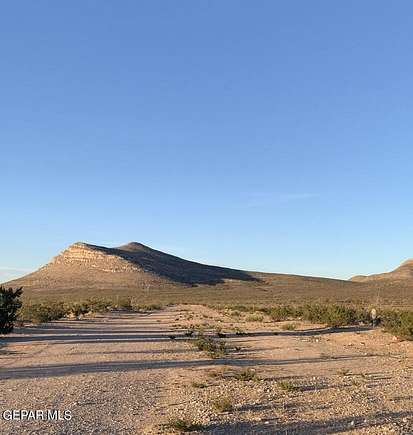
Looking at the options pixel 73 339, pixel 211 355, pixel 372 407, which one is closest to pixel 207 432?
pixel 372 407

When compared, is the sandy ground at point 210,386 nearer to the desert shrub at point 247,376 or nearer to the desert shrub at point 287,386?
the desert shrub at point 287,386

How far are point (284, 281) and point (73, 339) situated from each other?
149 meters

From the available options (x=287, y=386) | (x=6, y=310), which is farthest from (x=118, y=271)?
(x=287, y=386)

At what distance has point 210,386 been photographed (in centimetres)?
1429

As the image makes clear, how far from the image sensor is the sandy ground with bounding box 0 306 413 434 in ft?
33.2

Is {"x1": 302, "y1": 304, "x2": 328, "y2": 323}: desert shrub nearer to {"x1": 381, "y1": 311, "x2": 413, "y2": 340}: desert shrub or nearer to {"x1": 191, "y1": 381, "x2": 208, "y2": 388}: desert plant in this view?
{"x1": 381, "y1": 311, "x2": 413, "y2": 340}: desert shrub

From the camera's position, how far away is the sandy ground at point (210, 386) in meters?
10.1

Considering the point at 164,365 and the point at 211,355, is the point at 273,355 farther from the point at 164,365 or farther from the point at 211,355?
the point at 164,365

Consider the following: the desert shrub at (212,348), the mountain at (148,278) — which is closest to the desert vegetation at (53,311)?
the desert shrub at (212,348)

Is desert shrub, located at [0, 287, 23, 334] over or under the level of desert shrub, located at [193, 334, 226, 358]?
over

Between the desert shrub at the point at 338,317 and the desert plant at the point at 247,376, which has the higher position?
the desert shrub at the point at 338,317

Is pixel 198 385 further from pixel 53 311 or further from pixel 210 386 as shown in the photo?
pixel 53 311

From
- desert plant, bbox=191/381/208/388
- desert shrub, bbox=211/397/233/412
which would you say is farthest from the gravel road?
desert shrub, bbox=211/397/233/412

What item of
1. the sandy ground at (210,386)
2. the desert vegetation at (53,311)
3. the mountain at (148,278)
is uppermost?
the mountain at (148,278)
